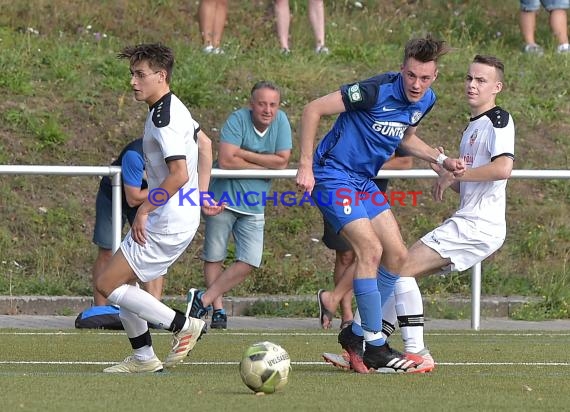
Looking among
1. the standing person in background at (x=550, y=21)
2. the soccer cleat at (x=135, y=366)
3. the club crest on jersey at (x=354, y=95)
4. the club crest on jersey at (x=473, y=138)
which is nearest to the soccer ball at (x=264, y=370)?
the soccer cleat at (x=135, y=366)

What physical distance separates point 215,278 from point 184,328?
377 cm

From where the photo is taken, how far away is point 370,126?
8727mm

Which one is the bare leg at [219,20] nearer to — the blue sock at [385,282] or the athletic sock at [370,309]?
the blue sock at [385,282]

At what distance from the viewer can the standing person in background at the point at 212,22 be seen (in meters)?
17.2

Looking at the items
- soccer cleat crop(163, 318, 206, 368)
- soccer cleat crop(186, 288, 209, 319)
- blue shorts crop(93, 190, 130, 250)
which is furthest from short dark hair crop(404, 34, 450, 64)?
blue shorts crop(93, 190, 130, 250)

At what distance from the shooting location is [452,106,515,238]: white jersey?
29.6ft

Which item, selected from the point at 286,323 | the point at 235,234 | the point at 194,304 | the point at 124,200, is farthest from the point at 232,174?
the point at 286,323

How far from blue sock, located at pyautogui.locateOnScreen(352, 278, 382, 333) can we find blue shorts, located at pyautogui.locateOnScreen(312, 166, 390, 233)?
387 mm

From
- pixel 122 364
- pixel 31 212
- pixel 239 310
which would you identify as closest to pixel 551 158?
pixel 239 310

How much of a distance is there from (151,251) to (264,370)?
1.42 m

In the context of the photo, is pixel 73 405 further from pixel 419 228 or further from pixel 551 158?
pixel 551 158

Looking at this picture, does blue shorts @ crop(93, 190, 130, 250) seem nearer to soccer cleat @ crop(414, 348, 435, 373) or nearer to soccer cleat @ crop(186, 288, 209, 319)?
soccer cleat @ crop(186, 288, 209, 319)

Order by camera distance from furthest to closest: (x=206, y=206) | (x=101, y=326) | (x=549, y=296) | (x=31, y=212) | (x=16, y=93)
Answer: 1. (x=16, y=93)
2. (x=31, y=212)
3. (x=549, y=296)
4. (x=101, y=326)
5. (x=206, y=206)

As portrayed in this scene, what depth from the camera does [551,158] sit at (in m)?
16.2
